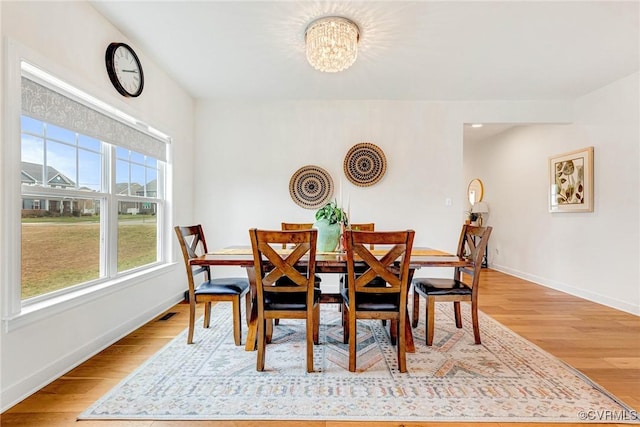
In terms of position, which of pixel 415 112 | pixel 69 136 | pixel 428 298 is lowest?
pixel 428 298

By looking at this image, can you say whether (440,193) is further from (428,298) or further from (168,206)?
(168,206)

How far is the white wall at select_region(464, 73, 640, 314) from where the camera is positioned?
325cm

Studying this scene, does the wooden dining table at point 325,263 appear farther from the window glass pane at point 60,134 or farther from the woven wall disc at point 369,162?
the woven wall disc at point 369,162

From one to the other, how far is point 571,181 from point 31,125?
18.0 feet

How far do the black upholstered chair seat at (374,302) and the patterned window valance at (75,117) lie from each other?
2.22m

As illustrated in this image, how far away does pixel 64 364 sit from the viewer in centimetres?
193

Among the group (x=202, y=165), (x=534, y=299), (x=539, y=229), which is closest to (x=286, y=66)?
(x=202, y=165)

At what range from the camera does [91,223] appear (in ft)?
7.77

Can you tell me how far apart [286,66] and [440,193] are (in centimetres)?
252

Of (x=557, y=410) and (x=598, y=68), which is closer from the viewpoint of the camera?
(x=557, y=410)

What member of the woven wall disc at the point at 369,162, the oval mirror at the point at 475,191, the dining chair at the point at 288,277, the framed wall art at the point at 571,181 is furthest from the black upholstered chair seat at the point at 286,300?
the oval mirror at the point at 475,191

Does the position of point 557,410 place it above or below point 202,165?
below

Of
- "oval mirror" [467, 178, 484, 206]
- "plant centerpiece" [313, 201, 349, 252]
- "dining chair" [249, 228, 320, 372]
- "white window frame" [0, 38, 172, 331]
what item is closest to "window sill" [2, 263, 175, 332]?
"white window frame" [0, 38, 172, 331]

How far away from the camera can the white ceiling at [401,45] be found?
7.10 feet
